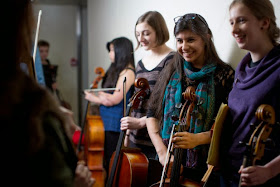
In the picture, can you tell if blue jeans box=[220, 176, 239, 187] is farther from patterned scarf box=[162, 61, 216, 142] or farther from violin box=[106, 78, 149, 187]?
violin box=[106, 78, 149, 187]

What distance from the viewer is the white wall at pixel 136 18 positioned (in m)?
1.80

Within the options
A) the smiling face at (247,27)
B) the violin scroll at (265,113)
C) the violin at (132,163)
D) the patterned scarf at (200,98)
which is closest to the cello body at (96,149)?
the violin at (132,163)

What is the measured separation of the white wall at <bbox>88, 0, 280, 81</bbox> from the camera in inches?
70.7

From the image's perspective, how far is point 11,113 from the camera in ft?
2.41

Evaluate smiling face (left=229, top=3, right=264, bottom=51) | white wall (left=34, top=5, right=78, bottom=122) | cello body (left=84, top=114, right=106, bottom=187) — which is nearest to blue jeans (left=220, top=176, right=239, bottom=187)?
smiling face (left=229, top=3, right=264, bottom=51)

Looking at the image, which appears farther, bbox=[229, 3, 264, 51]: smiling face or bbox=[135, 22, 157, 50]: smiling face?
bbox=[135, 22, 157, 50]: smiling face

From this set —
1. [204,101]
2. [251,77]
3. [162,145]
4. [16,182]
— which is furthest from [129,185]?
[16,182]

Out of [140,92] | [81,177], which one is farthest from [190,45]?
[81,177]

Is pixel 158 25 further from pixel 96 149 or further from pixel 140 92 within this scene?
pixel 96 149

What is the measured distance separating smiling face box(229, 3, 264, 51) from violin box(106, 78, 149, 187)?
726 millimetres

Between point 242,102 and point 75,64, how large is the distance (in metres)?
4.66

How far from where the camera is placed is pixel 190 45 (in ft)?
5.16

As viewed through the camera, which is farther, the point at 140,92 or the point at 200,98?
the point at 140,92

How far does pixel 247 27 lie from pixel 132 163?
3.26ft
